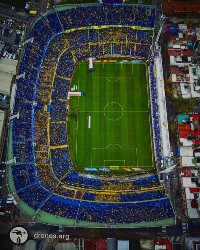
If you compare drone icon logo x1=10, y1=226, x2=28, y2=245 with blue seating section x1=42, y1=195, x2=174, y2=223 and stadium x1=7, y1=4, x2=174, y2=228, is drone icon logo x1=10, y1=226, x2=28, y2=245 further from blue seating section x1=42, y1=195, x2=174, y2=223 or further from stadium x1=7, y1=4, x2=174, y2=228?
blue seating section x1=42, y1=195, x2=174, y2=223

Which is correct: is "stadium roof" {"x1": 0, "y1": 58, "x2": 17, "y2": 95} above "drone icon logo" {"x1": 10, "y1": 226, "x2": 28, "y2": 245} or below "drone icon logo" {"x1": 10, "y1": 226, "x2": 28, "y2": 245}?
above

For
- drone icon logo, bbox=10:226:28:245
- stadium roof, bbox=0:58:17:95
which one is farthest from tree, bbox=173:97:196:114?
drone icon logo, bbox=10:226:28:245

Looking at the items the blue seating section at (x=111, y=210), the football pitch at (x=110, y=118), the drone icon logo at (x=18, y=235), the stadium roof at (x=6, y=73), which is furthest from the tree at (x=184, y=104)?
the drone icon logo at (x=18, y=235)

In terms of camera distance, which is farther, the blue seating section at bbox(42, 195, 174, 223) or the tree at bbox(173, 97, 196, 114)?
the tree at bbox(173, 97, 196, 114)

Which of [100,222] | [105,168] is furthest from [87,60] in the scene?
[100,222]

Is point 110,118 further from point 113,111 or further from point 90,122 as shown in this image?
point 90,122

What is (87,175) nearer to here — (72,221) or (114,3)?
(72,221)

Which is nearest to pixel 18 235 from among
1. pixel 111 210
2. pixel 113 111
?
pixel 111 210
